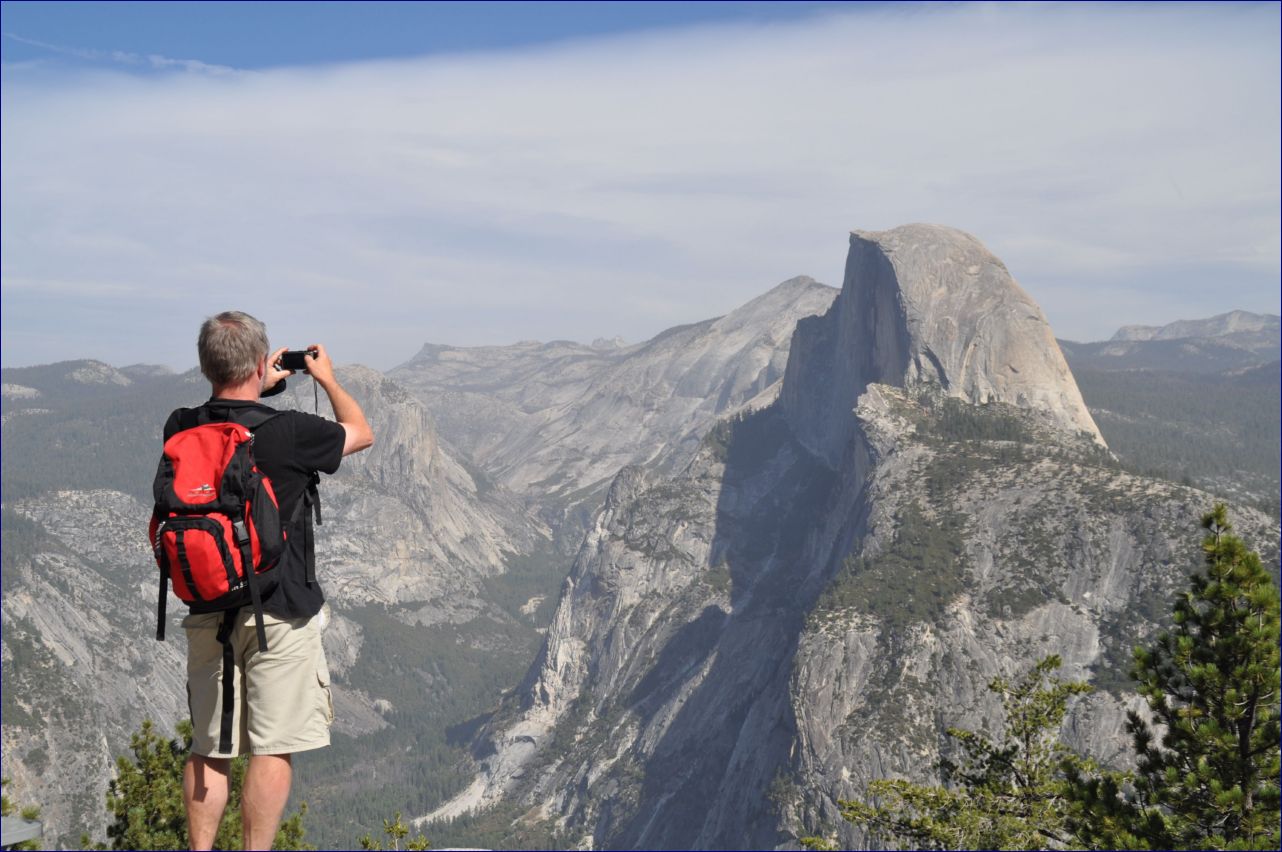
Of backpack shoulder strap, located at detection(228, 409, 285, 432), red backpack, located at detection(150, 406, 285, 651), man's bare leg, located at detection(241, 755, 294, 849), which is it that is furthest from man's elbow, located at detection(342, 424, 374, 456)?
man's bare leg, located at detection(241, 755, 294, 849)

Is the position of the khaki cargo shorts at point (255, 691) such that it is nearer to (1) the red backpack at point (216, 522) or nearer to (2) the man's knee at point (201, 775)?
(2) the man's knee at point (201, 775)

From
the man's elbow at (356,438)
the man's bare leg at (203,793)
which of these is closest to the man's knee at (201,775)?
the man's bare leg at (203,793)

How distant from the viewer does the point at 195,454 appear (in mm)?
10820

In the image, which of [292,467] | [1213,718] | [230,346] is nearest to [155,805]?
[292,467]

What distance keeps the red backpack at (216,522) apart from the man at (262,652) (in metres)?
0.24

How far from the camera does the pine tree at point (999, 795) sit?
99.3 ft

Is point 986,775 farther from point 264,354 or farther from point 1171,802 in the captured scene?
point 264,354

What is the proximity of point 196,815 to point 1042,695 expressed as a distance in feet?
90.5

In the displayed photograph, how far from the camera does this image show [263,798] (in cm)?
1104

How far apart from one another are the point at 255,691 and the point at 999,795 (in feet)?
85.6

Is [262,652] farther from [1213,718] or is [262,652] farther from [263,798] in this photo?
[1213,718]

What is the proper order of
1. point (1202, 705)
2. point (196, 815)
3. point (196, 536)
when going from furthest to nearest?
point (1202, 705)
point (196, 815)
point (196, 536)

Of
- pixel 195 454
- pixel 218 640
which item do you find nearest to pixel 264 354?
pixel 195 454

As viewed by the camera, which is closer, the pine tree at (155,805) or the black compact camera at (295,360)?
the black compact camera at (295,360)
